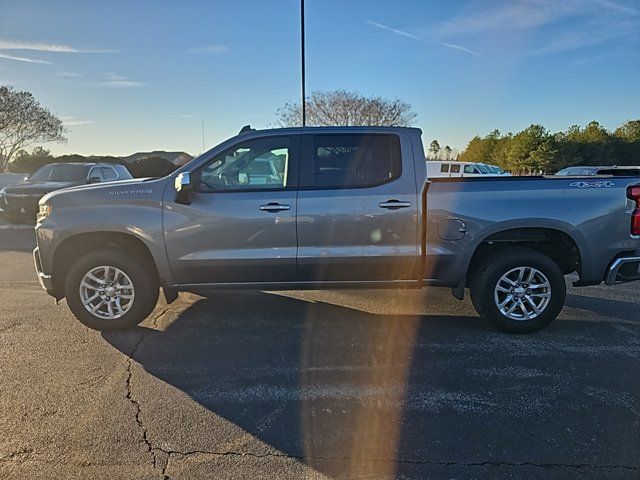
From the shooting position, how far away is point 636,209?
4.48 meters

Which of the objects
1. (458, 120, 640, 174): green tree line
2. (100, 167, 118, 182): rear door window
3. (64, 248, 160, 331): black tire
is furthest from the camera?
(458, 120, 640, 174): green tree line

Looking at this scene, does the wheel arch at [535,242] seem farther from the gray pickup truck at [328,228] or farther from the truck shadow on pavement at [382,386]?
the truck shadow on pavement at [382,386]

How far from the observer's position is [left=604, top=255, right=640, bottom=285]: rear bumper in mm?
4523

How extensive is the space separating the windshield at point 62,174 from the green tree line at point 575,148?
45957mm

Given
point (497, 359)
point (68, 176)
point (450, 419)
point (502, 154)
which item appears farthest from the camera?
point (502, 154)

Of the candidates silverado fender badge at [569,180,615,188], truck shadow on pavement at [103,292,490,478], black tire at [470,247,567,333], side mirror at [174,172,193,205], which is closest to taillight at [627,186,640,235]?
silverado fender badge at [569,180,615,188]

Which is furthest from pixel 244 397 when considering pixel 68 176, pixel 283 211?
pixel 68 176

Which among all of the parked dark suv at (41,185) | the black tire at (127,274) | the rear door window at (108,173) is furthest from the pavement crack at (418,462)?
the rear door window at (108,173)

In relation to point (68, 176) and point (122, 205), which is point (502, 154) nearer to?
point (68, 176)

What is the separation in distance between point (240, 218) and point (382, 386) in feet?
6.62

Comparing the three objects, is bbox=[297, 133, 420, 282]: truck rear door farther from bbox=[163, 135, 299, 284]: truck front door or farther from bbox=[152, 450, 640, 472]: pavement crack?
bbox=[152, 450, 640, 472]: pavement crack

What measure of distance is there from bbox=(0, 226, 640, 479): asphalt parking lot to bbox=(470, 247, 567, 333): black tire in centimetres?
15

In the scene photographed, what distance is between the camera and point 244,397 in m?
3.43

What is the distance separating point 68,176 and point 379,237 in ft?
39.2
